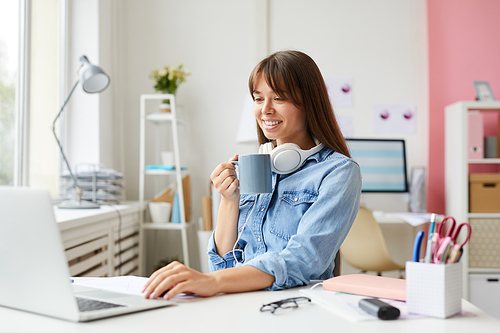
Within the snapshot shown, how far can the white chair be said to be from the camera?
265 cm

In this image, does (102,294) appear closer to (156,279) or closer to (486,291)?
(156,279)

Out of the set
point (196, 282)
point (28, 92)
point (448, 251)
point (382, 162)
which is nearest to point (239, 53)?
point (382, 162)

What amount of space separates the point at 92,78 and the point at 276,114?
4.92ft

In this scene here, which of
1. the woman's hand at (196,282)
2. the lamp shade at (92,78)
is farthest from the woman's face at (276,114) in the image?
the lamp shade at (92,78)

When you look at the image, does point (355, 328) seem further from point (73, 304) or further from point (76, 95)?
point (76, 95)

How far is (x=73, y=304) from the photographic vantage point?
67 centimetres

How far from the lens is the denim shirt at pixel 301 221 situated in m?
0.93

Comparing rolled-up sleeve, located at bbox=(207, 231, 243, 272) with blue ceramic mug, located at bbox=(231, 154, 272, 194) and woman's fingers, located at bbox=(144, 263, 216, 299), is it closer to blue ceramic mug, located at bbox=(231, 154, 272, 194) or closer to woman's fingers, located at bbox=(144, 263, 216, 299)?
blue ceramic mug, located at bbox=(231, 154, 272, 194)

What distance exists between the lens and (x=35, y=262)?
2.19 feet

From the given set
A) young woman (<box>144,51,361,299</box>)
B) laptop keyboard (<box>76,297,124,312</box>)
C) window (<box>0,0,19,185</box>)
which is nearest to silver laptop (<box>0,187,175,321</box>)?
laptop keyboard (<box>76,297,124,312</box>)

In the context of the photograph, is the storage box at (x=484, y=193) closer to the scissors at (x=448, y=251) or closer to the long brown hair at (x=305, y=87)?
the long brown hair at (x=305, y=87)

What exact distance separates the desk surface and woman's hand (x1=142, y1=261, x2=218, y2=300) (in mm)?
39

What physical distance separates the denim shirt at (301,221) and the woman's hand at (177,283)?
0.43 ft

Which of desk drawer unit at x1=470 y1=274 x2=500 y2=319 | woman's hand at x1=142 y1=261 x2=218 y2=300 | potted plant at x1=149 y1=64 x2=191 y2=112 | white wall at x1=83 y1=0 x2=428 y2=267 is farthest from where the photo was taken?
white wall at x1=83 y1=0 x2=428 y2=267
